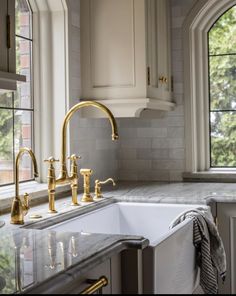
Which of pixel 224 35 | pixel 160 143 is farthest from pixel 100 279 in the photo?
pixel 224 35

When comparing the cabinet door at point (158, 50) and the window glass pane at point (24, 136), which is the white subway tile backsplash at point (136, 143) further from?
the window glass pane at point (24, 136)

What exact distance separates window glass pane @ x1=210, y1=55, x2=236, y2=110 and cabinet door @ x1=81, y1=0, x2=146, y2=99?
773 millimetres

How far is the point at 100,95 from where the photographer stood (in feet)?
10.1

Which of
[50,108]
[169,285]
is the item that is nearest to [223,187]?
[50,108]

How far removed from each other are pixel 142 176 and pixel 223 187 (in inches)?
27.1

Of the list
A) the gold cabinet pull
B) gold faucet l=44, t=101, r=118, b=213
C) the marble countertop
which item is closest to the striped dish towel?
the marble countertop

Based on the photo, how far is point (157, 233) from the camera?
271 centimetres

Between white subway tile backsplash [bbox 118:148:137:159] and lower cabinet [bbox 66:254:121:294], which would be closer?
lower cabinet [bbox 66:254:121:294]

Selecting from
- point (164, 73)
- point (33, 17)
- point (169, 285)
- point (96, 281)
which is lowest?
point (169, 285)

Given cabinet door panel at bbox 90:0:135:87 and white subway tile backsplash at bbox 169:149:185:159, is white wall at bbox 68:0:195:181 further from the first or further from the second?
cabinet door panel at bbox 90:0:135:87

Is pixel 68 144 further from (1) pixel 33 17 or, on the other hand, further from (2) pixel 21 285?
(2) pixel 21 285

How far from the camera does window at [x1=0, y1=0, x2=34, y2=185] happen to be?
2664 mm

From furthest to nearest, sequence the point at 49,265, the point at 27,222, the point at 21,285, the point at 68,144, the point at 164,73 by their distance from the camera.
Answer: the point at 164,73
the point at 68,144
the point at 27,222
the point at 49,265
the point at 21,285

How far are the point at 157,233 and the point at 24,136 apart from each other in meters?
0.88
